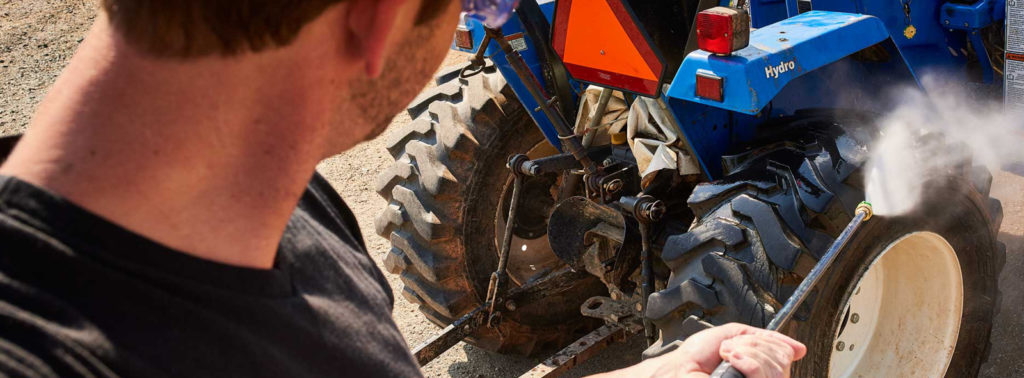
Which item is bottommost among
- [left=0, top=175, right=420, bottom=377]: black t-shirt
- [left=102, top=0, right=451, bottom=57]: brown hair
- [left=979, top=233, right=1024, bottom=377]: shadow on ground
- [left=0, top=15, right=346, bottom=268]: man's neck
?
[left=979, top=233, right=1024, bottom=377]: shadow on ground

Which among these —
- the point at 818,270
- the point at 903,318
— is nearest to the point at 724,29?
the point at 818,270

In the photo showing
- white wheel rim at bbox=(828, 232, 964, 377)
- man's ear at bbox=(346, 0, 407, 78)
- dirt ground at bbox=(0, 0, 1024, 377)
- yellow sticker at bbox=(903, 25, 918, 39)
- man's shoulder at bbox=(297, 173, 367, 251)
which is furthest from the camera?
dirt ground at bbox=(0, 0, 1024, 377)

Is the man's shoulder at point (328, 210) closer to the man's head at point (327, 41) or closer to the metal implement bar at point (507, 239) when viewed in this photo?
the man's head at point (327, 41)

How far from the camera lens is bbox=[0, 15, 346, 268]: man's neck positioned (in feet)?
3.05

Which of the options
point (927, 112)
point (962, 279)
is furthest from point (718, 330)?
point (927, 112)

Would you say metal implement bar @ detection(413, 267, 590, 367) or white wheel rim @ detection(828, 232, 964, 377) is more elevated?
metal implement bar @ detection(413, 267, 590, 367)

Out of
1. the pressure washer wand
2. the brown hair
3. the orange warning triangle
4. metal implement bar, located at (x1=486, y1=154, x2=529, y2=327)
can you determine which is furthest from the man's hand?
metal implement bar, located at (x1=486, y1=154, x2=529, y2=327)

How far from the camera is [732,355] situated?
172cm

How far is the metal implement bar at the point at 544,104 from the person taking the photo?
301 cm

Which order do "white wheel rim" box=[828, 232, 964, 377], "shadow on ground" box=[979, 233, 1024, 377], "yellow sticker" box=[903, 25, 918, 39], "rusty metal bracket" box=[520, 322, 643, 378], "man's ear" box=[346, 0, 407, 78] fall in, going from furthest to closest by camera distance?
"shadow on ground" box=[979, 233, 1024, 377] < "yellow sticker" box=[903, 25, 918, 39] < "rusty metal bracket" box=[520, 322, 643, 378] < "white wheel rim" box=[828, 232, 964, 377] < "man's ear" box=[346, 0, 407, 78]

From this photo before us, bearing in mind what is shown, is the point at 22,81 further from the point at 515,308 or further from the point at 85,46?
the point at 85,46

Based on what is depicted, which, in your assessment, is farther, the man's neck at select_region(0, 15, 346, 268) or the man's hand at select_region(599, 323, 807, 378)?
the man's hand at select_region(599, 323, 807, 378)

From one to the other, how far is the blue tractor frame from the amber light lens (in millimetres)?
14

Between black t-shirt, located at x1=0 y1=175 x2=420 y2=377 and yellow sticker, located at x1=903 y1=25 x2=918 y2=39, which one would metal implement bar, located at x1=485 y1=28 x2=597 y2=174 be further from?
black t-shirt, located at x1=0 y1=175 x2=420 y2=377
